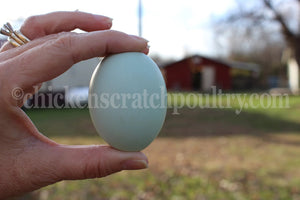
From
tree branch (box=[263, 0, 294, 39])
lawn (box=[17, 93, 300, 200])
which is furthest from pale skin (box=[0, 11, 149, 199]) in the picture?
tree branch (box=[263, 0, 294, 39])

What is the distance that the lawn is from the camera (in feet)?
12.5

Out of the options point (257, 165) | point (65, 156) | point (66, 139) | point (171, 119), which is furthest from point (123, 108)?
point (171, 119)

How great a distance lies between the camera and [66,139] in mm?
7707

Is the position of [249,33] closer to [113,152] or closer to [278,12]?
[278,12]

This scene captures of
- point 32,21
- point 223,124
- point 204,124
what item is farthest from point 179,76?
point 32,21

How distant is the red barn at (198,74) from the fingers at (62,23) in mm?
27340

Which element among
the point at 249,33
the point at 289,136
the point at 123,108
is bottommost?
the point at 289,136

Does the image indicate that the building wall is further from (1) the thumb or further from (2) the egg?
(1) the thumb

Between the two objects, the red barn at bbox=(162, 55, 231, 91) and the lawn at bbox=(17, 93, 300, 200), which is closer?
the lawn at bbox=(17, 93, 300, 200)

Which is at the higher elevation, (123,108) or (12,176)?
(123,108)

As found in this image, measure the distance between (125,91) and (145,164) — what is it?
14.5 inches

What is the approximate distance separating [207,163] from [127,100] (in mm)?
4305

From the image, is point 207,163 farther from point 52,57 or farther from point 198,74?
point 198,74

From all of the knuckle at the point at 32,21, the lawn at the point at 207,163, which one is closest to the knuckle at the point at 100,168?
the knuckle at the point at 32,21
